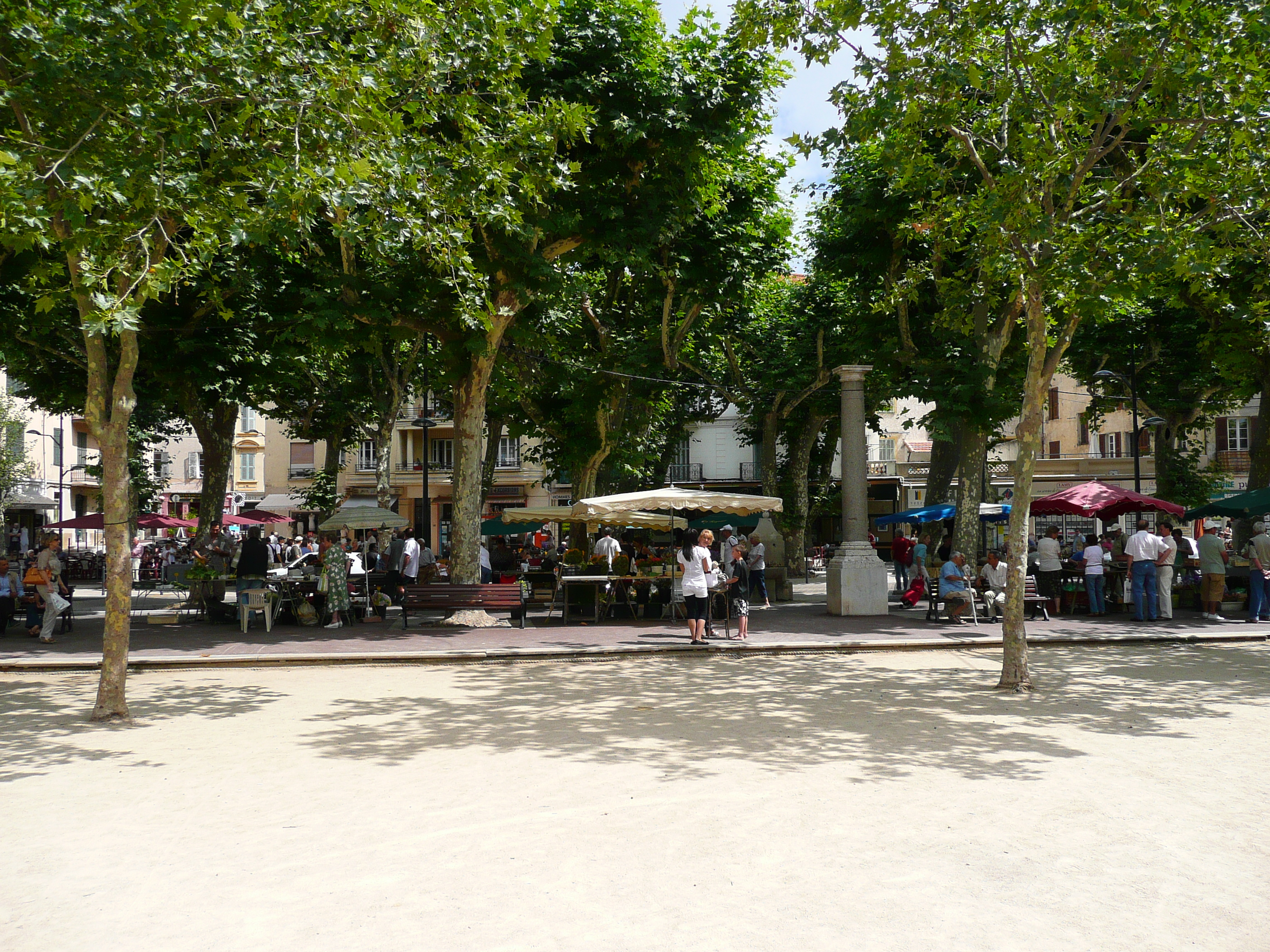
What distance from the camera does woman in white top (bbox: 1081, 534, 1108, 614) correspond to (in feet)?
60.6

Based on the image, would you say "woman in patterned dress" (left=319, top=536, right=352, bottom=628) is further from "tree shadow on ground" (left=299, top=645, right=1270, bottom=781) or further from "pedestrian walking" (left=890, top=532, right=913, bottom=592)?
"pedestrian walking" (left=890, top=532, right=913, bottom=592)

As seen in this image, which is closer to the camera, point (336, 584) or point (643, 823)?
point (643, 823)

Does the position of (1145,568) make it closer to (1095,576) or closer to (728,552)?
(1095,576)

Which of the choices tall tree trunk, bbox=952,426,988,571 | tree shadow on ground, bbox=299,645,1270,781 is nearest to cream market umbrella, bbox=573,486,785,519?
tall tree trunk, bbox=952,426,988,571

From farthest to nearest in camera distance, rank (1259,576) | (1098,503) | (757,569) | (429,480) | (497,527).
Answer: (429,480), (497,527), (757,569), (1098,503), (1259,576)

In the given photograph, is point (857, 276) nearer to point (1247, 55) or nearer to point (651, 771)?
point (1247, 55)

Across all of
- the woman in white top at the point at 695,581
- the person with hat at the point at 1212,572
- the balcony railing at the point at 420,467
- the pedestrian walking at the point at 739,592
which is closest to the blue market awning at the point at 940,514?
the person with hat at the point at 1212,572

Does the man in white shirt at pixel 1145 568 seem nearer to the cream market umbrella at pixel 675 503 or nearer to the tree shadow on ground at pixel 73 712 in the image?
the cream market umbrella at pixel 675 503

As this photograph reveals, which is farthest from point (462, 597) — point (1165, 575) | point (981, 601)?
point (1165, 575)

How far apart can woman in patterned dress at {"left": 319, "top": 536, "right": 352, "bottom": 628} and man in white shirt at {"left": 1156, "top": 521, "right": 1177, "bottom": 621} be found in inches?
556

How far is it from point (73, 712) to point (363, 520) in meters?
13.1

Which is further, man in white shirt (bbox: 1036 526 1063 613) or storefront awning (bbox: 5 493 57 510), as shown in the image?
storefront awning (bbox: 5 493 57 510)

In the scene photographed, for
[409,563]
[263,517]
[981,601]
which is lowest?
[981,601]

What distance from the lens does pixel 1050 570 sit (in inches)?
742
